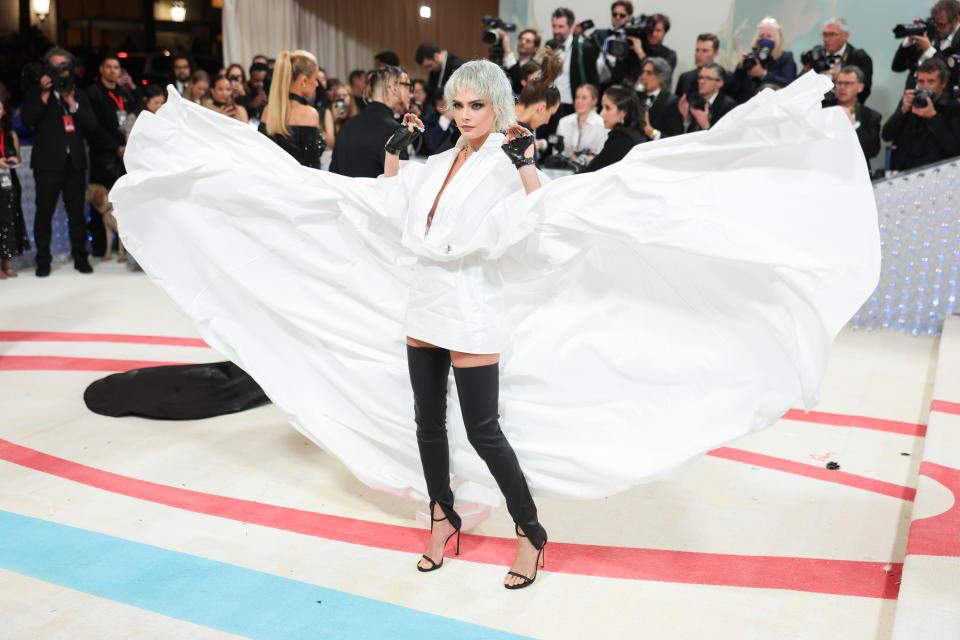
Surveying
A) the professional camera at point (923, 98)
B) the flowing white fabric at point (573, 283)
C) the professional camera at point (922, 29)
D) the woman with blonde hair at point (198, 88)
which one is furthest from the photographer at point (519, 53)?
the flowing white fabric at point (573, 283)

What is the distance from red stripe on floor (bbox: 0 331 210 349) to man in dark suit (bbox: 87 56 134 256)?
7.68ft

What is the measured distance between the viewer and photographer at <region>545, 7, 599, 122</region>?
23.9ft

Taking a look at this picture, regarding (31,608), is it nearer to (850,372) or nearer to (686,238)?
(686,238)

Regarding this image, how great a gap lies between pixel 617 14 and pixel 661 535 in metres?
5.65

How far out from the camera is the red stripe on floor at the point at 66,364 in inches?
181

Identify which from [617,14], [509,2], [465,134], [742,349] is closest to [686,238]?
[742,349]

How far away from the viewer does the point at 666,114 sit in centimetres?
652

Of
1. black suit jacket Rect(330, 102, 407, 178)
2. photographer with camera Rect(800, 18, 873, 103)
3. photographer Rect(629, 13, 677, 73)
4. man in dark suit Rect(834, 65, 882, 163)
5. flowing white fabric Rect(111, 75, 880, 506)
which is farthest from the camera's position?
photographer Rect(629, 13, 677, 73)

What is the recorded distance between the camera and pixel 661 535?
2.99 metres

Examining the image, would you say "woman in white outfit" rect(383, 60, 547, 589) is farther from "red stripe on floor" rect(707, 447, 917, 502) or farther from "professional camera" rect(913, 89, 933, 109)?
"professional camera" rect(913, 89, 933, 109)

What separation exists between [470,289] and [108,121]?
19.5 ft

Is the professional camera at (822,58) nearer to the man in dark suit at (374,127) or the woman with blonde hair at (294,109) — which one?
the man in dark suit at (374,127)

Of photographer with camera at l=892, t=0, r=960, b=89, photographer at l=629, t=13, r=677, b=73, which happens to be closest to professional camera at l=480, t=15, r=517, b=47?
photographer at l=629, t=13, r=677, b=73

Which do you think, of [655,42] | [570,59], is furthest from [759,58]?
[570,59]
